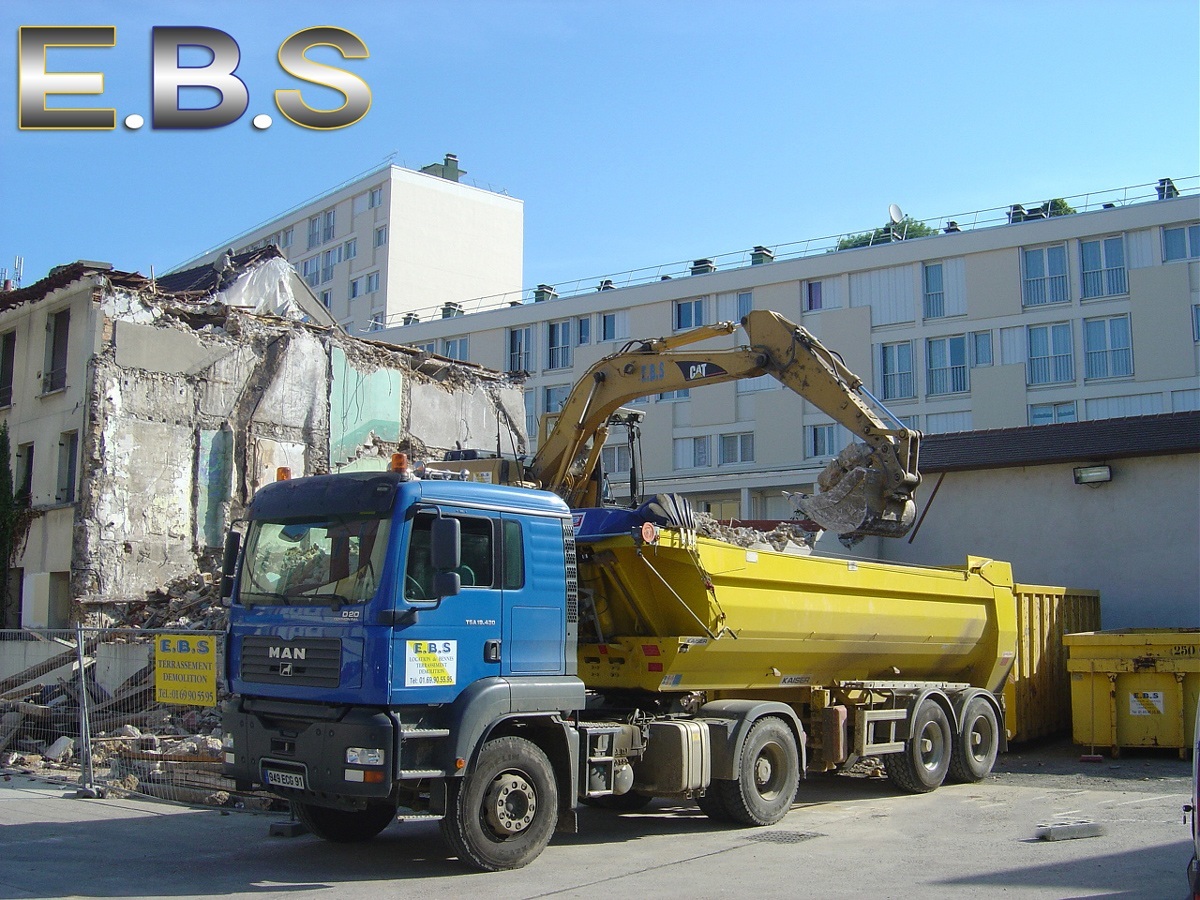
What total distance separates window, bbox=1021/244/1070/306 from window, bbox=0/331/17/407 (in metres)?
33.0

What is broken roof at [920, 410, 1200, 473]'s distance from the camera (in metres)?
17.6

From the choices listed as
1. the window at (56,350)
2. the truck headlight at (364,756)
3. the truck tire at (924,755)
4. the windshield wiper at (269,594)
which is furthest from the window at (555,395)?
the truck headlight at (364,756)

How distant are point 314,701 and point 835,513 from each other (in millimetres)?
6347

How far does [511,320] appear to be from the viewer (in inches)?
2066

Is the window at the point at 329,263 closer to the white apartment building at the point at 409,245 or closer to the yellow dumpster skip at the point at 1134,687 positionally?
the white apartment building at the point at 409,245

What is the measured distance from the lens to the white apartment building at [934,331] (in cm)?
3916

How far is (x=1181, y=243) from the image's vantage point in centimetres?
3878

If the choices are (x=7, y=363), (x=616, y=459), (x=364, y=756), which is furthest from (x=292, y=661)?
(x=616, y=459)

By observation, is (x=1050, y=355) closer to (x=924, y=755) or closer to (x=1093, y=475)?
(x=1093, y=475)

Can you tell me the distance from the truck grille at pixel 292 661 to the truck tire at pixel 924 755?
6.98 metres

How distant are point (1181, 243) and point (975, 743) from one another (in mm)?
31314

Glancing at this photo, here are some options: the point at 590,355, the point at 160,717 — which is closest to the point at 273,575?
the point at 160,717

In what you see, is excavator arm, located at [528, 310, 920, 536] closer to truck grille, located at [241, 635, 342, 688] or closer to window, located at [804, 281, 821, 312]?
truck grille, located at [241, 635, 342, 688]

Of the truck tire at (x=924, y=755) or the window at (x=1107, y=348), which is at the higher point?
the window at (x=1107, y=348)
